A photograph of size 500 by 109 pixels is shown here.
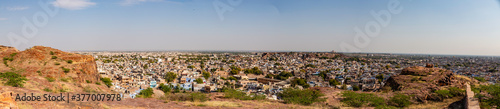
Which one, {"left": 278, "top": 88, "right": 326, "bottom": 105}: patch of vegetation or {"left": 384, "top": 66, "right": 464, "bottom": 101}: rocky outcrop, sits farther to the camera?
{"left": 384, "top": 66, "right": 464, "bottom": 101}: rocky outcrop

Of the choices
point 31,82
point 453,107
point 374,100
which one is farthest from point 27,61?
point 453,107

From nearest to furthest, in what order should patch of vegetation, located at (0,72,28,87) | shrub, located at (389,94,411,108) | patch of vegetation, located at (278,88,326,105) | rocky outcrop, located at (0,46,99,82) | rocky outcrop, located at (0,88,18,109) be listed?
rocky outcrop, located at (0,88,18,109)
patch of vegetation, located at (0,72,28,87)
rocky outcrop, located at (0,46,99,82)
shrub, located at (389,94,411,108)
patch of vegetation, located at (278,88,326,105)

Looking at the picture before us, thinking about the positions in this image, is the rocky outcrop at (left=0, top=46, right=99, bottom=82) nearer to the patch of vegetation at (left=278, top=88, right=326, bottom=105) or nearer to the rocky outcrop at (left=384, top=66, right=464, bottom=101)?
the patch of vegetation at (left=278, top=88, right=326, bottom=105)

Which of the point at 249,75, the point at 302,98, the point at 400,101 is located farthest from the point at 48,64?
the point at 249,75

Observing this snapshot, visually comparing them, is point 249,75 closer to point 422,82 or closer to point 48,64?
point 422,82

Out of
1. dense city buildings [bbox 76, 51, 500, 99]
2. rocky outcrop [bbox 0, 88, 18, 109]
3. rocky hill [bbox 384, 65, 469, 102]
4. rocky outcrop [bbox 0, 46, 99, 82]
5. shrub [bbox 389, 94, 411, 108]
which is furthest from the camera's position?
dense city buildings [bbox 76, 51, 500, 99]

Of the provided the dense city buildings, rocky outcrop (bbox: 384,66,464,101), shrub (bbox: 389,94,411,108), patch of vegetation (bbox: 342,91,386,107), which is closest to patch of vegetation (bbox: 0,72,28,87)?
the dense city buildings

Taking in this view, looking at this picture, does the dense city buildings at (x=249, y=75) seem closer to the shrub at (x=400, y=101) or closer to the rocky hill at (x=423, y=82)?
the rocky hill at (x=423, y=82)

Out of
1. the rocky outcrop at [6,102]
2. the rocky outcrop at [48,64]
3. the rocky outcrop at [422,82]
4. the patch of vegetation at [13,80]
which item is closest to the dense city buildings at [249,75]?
the rocky outcrop at [48,64]

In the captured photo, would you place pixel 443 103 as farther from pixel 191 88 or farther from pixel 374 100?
pixel 191 88
